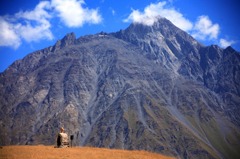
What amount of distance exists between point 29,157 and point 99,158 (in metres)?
9.33

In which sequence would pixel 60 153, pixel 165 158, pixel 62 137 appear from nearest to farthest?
pixel 60 153 → pixel 165 158 → pixel 62 137

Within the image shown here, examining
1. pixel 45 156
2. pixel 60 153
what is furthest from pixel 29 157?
pixel 60 153

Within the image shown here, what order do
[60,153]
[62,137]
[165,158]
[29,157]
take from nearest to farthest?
[29,157], [60,153], [165,158], [62,137]

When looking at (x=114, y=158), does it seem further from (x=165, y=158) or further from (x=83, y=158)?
(x=165, y=158)

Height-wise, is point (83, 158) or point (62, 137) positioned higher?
point (62, 137)

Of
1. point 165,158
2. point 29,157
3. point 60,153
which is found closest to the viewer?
point 29,157

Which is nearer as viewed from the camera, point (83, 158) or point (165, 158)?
point (83, 158)

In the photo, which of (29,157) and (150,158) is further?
(150,158)

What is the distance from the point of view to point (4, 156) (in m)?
43.8

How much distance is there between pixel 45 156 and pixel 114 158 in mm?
9466

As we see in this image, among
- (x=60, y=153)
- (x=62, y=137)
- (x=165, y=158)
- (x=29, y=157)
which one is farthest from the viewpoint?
(x=62, y=137)

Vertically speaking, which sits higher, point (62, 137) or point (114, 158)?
point (62, 137)

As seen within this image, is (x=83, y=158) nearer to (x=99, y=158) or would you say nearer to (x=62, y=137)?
(x=99, y=158)

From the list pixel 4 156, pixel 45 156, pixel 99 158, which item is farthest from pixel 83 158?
pixel 4 156
